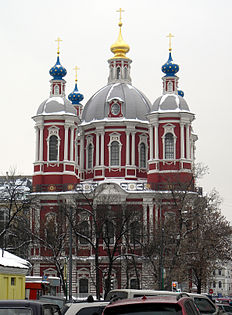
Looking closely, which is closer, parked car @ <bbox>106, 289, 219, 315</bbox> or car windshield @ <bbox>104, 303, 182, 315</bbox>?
car windshield @ <bbox>104, 303, 182, 315</bbox>

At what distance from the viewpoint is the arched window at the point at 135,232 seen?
54.5 meters

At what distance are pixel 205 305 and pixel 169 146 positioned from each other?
4530 cm

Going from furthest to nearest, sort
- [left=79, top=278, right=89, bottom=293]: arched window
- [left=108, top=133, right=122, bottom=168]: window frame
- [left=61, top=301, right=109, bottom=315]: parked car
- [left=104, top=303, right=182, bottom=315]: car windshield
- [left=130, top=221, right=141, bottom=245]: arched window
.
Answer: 1. [left=108, top=133, right=122, bottom=168]: window frame
2. [left=79, top=278, right=89, bottom=293]: arched window
3. [left=130, top=221, right=141, bottom=245]: arched window
4. [left=61, top=301, right=109, bottom=315]: parked car
5. [left=104, top=303, right=182, bottom=315]: car windshield

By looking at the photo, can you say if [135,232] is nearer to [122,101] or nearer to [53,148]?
[53,148]

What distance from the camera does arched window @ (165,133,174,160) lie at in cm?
6322

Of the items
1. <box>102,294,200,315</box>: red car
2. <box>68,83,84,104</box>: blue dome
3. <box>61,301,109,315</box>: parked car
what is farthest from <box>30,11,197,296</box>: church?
<box>102,294,200,315</box>: red car

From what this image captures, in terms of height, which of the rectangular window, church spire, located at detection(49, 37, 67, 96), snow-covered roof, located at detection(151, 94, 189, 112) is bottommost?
the rectangular window

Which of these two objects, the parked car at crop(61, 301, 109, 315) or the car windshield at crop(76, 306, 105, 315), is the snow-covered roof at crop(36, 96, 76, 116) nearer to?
the parked car at crop(61, 301, 109, 315)

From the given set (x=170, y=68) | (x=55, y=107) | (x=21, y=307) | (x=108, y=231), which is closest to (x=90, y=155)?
(x=55, y=107)

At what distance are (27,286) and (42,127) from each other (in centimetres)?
3292

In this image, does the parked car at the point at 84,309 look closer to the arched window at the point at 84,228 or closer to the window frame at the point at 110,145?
the arched window at the point at 84,228

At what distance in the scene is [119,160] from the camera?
217ft

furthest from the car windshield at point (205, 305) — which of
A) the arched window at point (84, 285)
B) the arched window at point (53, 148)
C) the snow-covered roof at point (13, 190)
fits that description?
the arched window at point (53, 148)

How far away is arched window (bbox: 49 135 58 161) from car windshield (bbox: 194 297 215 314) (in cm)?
4700
